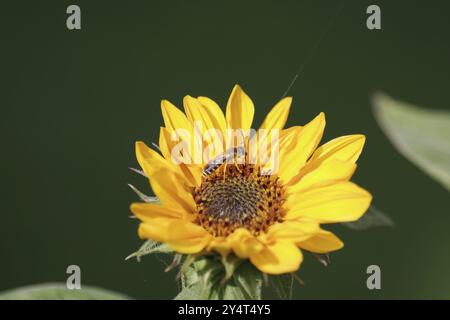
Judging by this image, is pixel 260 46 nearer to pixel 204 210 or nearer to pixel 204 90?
pixel 204 90

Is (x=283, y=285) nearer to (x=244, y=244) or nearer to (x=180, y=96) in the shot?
(x=244, y=244)

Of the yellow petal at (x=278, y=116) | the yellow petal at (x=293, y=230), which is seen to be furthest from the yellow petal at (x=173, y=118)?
the yellow petal at (x=293, y=230)

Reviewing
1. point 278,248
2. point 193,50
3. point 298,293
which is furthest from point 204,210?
point 193,50

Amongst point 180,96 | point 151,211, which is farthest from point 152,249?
point 180,96

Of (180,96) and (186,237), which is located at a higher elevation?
(180,96)

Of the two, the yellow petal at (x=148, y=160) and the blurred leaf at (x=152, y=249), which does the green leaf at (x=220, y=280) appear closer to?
the blurred leaf at (x=152, y=249)

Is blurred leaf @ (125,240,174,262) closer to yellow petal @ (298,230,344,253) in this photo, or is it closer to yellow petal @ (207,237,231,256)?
yellow petal @ (207,237,231,256)
